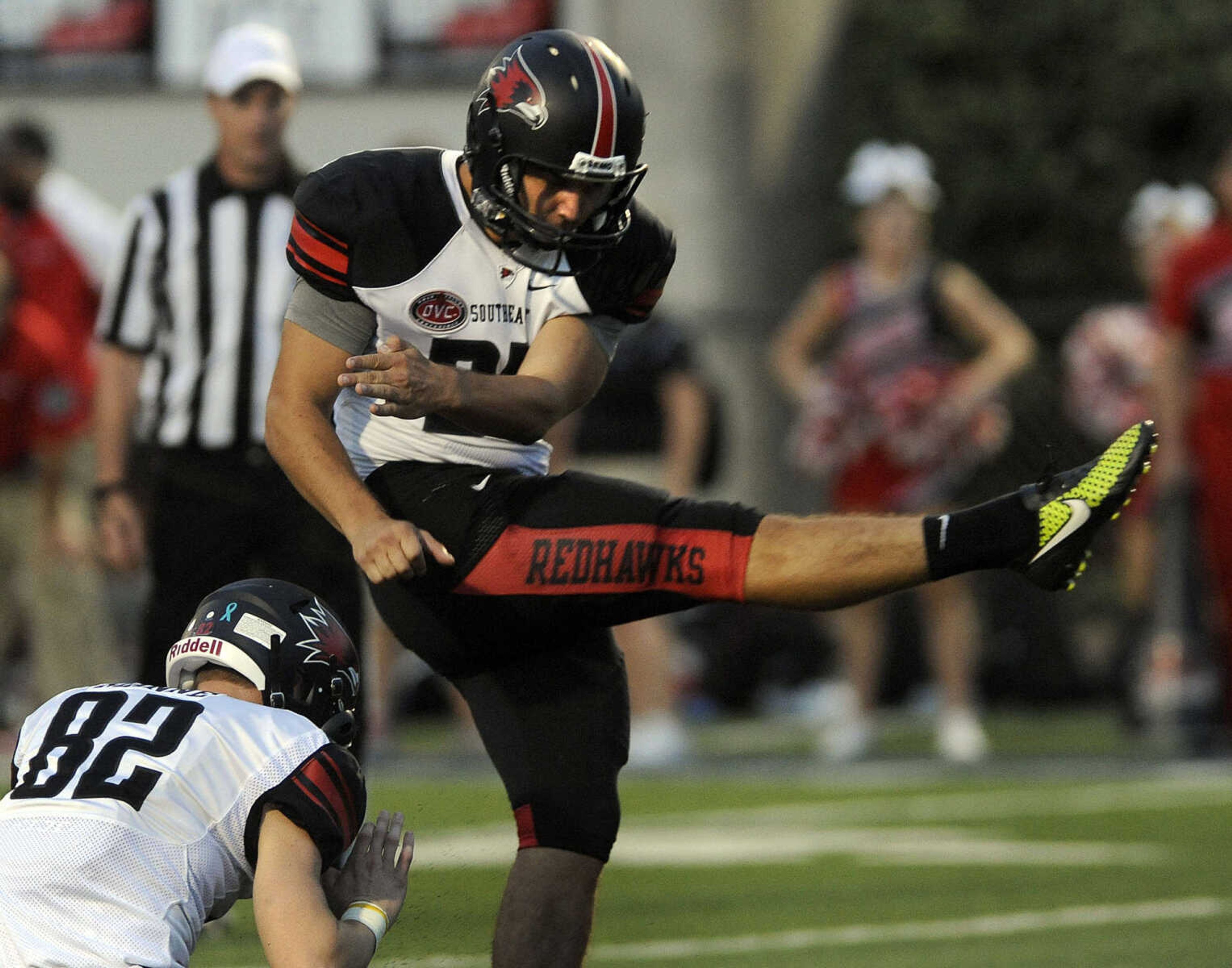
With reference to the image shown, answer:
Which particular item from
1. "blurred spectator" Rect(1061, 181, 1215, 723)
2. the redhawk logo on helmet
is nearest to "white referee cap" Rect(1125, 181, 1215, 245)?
"blurred spectator" Rect(1061, 181, 1215, 723)

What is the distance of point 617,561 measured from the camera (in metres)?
4.09

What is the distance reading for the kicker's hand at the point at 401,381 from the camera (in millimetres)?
3748

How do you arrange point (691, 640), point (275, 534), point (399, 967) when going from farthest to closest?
point (691, 640) < point (275, 534) < point (399, 967)

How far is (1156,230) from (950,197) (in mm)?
9032

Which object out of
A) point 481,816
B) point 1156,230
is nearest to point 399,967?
point 481,816

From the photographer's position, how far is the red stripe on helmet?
409cm

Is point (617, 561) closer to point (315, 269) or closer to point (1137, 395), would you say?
point (315, 269)

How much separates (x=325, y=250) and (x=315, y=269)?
40mm

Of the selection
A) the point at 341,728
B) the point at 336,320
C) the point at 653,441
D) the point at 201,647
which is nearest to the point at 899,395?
the point at 653,441

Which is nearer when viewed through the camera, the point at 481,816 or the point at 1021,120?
the point at 481,816

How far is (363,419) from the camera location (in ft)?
14.4

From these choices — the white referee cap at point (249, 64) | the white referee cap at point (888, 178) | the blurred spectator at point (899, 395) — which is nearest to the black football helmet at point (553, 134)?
the white referee cap at point (249, 64)

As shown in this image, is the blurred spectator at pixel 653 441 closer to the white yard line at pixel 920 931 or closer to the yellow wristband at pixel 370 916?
the white yard line at pixel 920 931

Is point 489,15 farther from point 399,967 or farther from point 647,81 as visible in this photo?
point 399,967
